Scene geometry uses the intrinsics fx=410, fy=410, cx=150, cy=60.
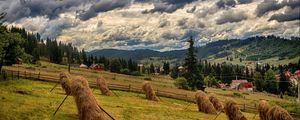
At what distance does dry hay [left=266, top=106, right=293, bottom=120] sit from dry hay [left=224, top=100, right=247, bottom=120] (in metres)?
3.28

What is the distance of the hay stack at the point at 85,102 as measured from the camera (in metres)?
22.0

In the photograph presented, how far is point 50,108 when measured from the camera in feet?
105

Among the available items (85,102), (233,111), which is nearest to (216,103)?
(233,111)

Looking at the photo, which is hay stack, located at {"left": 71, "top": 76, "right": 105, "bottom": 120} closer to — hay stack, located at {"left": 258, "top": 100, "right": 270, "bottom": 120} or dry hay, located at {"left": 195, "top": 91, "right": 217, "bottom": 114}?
hay stack, located at {"left": 258, "top": 100, "right": 270, "bottom": 120}

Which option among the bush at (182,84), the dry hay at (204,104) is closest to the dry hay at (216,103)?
the dry hay at (204,104)

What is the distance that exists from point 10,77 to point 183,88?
57285 mm

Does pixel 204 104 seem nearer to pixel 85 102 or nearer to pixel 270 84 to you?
pixel 85 102

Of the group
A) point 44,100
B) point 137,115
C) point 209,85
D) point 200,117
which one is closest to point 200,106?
point 200,117

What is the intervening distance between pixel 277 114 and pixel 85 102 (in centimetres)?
1481

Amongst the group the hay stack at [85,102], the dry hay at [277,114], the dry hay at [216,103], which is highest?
the hay stack at [85,102]

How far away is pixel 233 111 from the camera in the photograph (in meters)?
34.5

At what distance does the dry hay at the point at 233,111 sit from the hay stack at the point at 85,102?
1488 centimetres

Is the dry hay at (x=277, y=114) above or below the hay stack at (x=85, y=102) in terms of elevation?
below

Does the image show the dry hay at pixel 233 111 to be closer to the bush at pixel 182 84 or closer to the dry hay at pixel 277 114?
the dry hay at pixel 277 114
